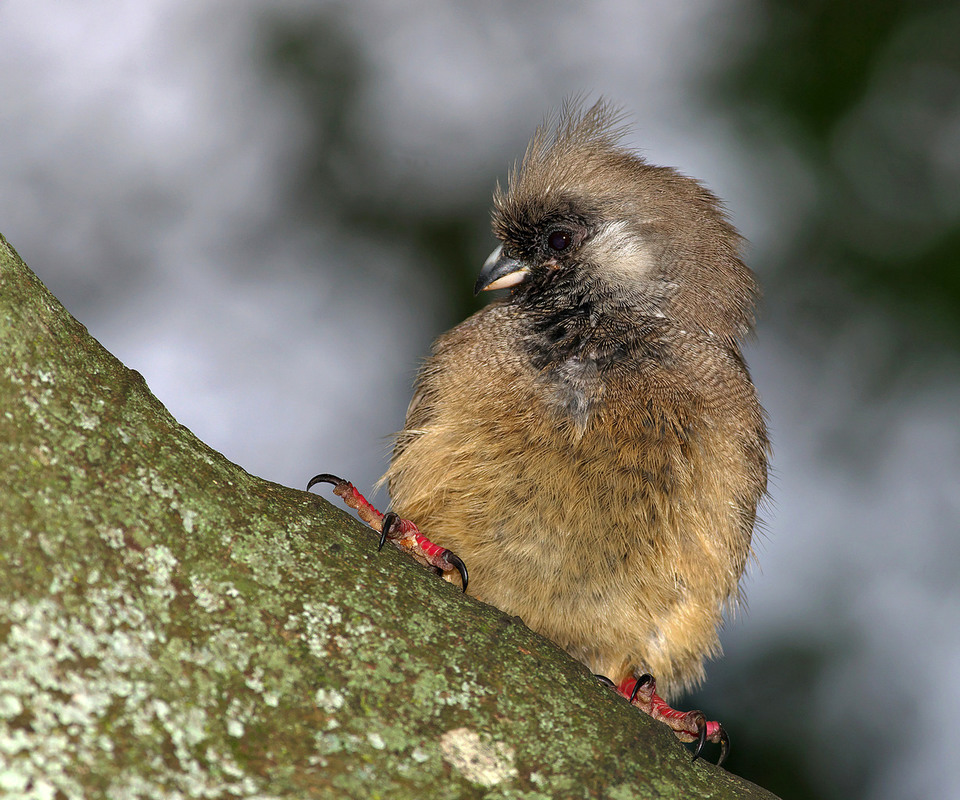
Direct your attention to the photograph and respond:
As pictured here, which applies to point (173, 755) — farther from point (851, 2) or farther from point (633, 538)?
point (851, 2)

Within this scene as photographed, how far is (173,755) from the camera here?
1.39 m

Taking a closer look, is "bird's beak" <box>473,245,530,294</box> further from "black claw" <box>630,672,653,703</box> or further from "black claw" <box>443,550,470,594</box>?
"black claw" <box>630,672,653,703</box>

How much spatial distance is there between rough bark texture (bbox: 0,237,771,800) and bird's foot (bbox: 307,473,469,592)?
→ 89 cm

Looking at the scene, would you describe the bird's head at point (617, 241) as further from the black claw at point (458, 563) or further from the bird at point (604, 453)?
the black claw at point (458, 563)

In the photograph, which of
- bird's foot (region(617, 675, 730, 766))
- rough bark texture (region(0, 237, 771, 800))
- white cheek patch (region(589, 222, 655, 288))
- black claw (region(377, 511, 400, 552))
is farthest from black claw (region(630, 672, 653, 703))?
white cheek patch (region(589, 222, 655, 288))

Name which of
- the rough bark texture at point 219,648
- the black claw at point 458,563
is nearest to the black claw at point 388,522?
the black claw at point 458,563

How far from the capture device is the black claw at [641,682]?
3.16 m

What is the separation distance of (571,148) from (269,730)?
10.2 feet

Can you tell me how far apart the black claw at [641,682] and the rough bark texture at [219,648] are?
1.22 m

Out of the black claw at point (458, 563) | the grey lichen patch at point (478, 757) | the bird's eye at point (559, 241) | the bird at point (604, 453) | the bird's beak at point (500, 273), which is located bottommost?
the grey lichen patch at point (478, 757)

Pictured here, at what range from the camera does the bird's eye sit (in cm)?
369

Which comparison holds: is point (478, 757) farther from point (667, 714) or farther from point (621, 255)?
point (621, 255)

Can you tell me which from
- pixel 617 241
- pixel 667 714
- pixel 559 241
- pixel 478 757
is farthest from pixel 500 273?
pixel 478 757

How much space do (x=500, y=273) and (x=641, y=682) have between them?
1647 millimetres
